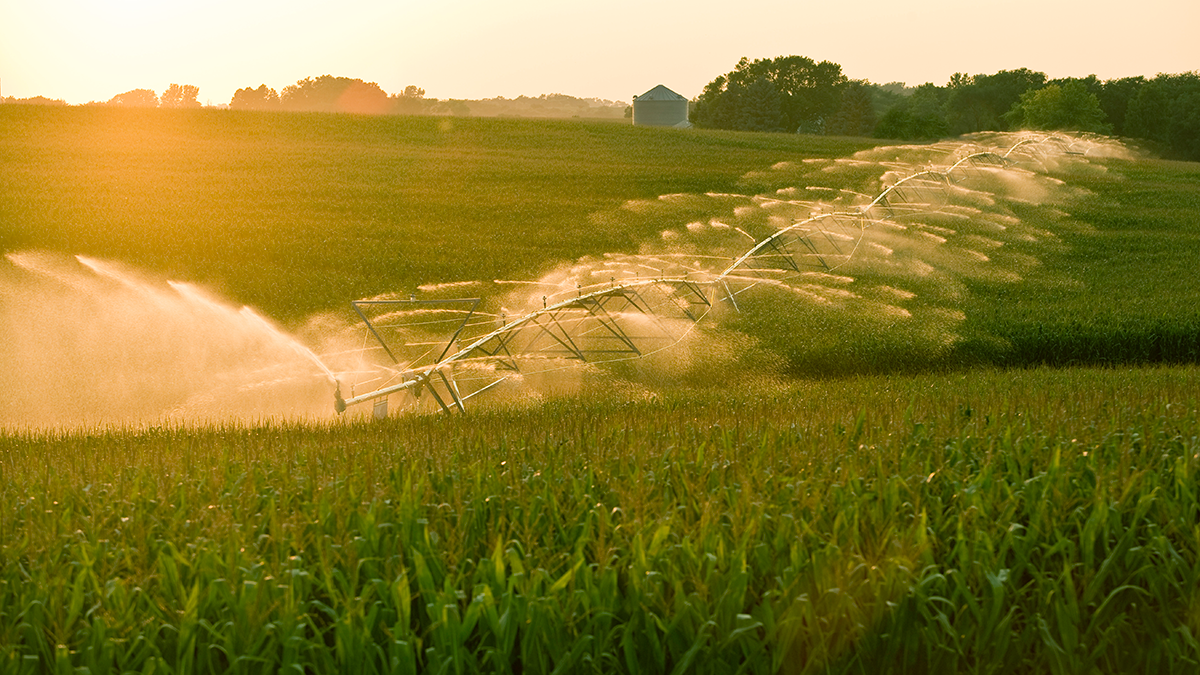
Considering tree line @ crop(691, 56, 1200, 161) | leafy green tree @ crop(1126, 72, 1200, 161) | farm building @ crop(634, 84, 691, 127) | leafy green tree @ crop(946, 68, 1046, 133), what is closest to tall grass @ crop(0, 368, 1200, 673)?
tree line @ crop(691, 56, 1200, 161)

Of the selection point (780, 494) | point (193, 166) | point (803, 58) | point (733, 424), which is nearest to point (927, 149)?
point (193, 166)

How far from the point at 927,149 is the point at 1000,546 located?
4297cm

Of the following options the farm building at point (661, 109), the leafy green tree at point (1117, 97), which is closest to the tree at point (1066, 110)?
the leafy green tree at point (1117, 97)

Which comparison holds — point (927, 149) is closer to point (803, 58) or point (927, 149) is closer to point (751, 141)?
point (751, 141)

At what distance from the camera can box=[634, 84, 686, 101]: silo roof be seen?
109 metres

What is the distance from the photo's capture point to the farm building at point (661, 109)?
10862 cm

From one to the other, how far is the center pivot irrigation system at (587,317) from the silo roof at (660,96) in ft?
256

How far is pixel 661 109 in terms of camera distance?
108750mm

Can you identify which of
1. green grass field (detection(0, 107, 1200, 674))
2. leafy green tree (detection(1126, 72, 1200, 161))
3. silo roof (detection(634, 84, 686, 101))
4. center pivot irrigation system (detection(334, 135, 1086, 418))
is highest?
silo roof (detection(634, 84, 686, 101))

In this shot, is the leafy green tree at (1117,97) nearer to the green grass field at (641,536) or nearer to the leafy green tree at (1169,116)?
the leafy green tree at (1169,116)

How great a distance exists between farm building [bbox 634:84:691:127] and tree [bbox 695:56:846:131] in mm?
1894

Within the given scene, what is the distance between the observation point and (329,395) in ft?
47.6

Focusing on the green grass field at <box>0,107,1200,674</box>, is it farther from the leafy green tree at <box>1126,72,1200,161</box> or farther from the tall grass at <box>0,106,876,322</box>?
the leafy green tree at <box>1126,72,1200,161</box>

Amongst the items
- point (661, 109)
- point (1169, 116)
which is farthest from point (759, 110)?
point (1169, 116)
